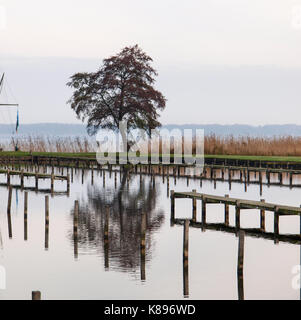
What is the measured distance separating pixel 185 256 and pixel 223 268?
6.93 ft

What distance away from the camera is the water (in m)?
23.5

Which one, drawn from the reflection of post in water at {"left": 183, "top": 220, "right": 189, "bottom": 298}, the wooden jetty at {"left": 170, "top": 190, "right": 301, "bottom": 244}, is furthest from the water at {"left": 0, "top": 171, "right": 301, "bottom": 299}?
the wooden jetty at {"left": 170, "top": 190, "right": 301, "bottom": 244}

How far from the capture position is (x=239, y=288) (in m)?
23.6

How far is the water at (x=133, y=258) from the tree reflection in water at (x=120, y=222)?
44 mm

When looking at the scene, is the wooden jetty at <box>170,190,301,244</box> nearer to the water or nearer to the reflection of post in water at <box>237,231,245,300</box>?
the water

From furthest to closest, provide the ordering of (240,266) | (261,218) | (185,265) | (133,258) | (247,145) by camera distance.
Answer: (247,145), (261,218), (133,258), (185,265), (240,266)

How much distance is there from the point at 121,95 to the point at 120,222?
4106cm

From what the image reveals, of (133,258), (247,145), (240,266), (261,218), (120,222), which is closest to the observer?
(240,266)

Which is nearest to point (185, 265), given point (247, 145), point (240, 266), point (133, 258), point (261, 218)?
point (240, 266)

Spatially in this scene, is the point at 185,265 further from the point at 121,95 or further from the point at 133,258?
the point at 121,95

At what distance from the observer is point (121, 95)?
254 feet

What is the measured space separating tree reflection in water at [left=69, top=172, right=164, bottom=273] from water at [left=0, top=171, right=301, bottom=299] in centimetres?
4
